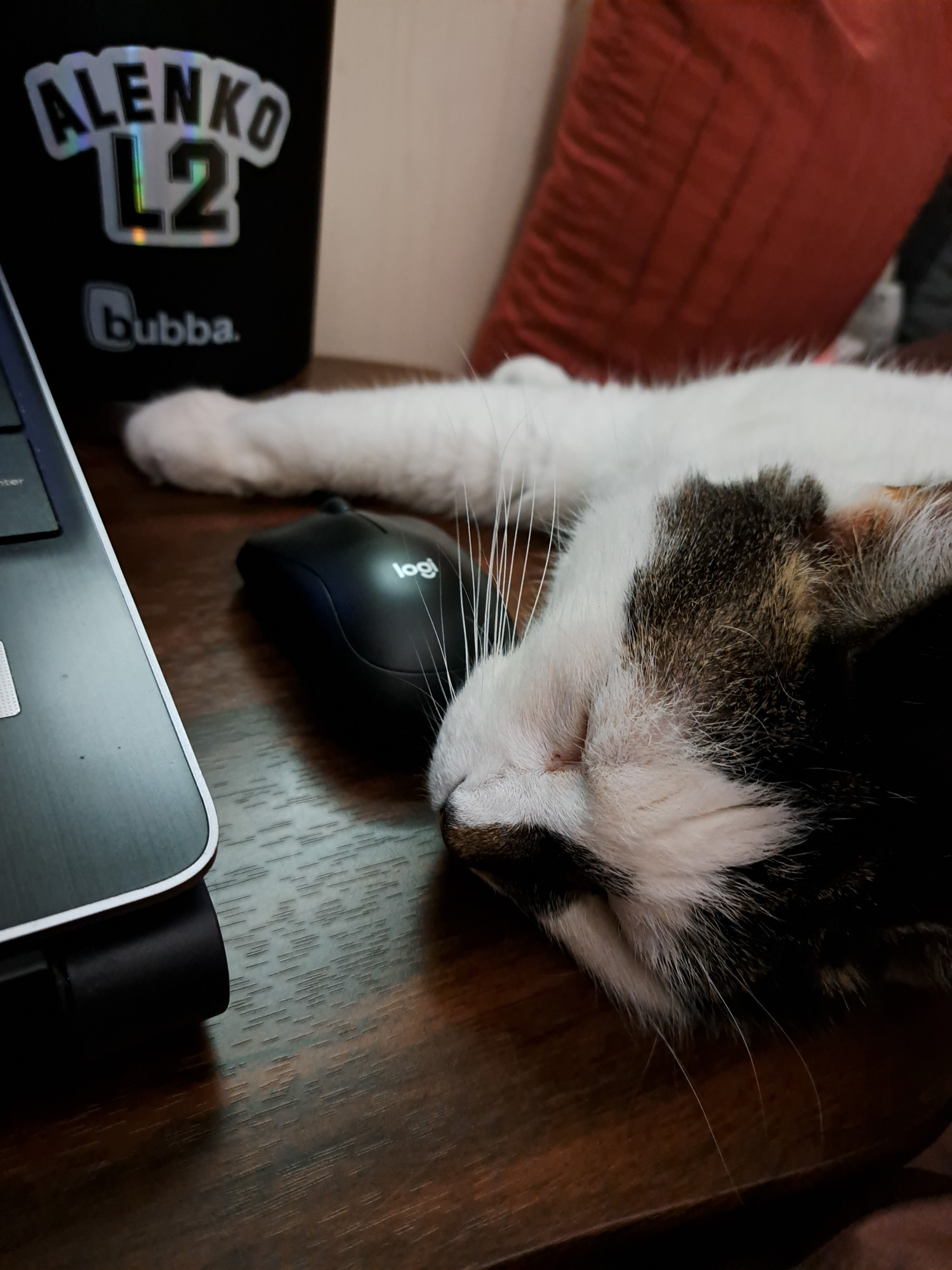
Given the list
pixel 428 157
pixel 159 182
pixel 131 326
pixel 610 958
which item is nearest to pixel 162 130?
pixel 159 182

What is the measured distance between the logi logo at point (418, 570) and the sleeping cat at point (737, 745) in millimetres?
78

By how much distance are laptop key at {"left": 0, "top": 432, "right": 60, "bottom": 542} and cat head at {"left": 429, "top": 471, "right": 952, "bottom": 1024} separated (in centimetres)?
Result: 26

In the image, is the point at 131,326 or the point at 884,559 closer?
the point at 884,559

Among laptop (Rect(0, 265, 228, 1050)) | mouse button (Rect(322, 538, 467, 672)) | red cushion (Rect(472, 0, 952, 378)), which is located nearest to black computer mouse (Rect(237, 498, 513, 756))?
mouse button (Rect(322, 538, 467, 672))

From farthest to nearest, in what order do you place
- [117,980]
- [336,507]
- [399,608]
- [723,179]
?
[723,179] → [336,507] → [399,608] → [117,980]

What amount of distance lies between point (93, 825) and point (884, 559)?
15.5 inches

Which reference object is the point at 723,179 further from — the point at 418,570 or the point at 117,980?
the point at 117,980

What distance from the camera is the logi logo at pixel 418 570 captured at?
0.54m

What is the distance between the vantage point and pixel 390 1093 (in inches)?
14.3

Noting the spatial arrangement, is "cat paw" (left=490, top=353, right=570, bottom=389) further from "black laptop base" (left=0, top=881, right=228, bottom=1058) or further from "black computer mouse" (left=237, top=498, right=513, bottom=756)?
"black laptop base" (left=0, top=881, right=228, bottom=1058)

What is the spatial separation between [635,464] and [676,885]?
1.16ft

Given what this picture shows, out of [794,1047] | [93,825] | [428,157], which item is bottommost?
[794,1047]

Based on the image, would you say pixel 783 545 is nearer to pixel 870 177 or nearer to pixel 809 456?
pixel 809 456

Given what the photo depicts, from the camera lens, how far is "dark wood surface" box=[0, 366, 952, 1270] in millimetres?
319
